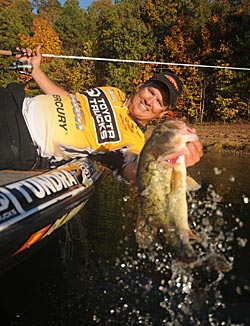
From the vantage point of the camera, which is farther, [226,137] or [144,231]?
[226,137]

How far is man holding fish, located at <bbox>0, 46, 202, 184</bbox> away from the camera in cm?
452

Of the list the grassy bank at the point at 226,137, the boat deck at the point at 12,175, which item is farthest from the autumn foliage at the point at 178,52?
the boat deck at the point at 12,175

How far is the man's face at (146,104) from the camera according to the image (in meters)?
4.61

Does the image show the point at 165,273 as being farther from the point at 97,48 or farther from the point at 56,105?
the point at 97,48

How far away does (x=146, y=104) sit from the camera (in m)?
4.71

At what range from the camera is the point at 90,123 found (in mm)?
4738

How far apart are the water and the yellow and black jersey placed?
1.20 metres

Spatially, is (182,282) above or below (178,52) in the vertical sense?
below

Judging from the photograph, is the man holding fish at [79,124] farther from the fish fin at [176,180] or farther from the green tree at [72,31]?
the green tree at [72,31]

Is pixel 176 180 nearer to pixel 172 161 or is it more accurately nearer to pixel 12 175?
pixel 172 161

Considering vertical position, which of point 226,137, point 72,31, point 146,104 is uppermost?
point 72,31

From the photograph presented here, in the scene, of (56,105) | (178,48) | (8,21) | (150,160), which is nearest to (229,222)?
(56,105)

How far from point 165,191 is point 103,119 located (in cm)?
199

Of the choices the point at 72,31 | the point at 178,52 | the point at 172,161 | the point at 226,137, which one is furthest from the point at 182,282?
the point at 72,31
